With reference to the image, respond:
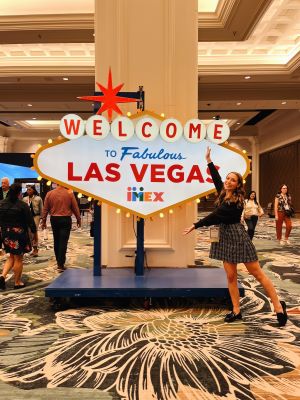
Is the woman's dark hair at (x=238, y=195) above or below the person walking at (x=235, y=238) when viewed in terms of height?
above

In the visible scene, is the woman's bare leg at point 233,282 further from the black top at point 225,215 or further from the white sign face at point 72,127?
the white sign face at point 72,127

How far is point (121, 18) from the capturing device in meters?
5.23

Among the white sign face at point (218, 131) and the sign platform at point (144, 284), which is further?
the white sign face at point (218, 131)

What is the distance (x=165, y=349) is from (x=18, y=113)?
56.5 ft

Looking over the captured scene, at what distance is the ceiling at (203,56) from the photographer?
30.0 ft

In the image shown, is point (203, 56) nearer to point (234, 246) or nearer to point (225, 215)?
point (225, 215)

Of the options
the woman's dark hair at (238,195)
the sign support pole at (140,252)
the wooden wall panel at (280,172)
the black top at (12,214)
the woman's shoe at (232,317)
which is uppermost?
the wooden wall panel at (280,172)

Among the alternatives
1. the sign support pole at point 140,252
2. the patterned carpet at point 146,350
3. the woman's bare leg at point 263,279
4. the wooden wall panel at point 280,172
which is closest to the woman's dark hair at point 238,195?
the woman's bare leg at point 263,279

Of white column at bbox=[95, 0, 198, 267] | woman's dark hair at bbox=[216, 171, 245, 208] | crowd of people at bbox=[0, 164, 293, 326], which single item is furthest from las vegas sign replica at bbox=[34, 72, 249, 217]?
woman's dark hair at bbox=[216, 171, 245, 208]

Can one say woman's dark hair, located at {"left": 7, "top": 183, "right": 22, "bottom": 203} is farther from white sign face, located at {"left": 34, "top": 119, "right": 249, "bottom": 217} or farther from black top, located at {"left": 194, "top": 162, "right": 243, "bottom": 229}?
black top, located at {"left": 194, "top": 162, "right": 243, "bottom": 229}

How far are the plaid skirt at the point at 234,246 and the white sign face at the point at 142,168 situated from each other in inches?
35.4

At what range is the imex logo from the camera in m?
4.57

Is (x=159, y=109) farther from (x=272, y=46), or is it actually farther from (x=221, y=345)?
(x=272, y=46)

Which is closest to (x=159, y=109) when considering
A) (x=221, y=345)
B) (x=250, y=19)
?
(x=221, y=345)
